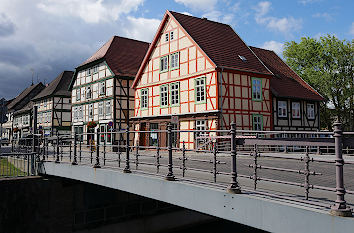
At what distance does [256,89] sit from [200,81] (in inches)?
174

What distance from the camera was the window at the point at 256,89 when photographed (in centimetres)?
2434

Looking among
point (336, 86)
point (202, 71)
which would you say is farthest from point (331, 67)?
point (202, 71)

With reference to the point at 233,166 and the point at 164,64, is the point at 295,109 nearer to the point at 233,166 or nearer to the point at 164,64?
the point at 164,64

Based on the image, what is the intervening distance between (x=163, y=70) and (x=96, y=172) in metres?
17.4

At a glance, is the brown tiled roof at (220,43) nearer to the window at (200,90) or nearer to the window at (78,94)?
the window at (200,90)

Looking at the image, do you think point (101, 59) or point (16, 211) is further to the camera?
point (101, 59)

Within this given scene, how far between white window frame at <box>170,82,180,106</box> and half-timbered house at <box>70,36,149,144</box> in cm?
749

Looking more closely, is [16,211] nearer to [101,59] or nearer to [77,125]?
[101,59]

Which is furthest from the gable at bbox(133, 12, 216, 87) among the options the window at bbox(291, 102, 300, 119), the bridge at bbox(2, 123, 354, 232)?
the bridge at bbox(2, 123, 354, 232)

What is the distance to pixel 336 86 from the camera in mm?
35125

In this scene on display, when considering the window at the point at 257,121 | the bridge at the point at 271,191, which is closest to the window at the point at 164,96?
the window at the point at 257,121

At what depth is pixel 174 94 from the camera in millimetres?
25031

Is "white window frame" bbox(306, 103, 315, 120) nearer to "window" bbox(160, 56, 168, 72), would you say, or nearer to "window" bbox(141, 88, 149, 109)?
"window" bbox(160, 56, 168, 72)

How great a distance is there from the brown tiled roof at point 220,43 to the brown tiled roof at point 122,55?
9633 mm
